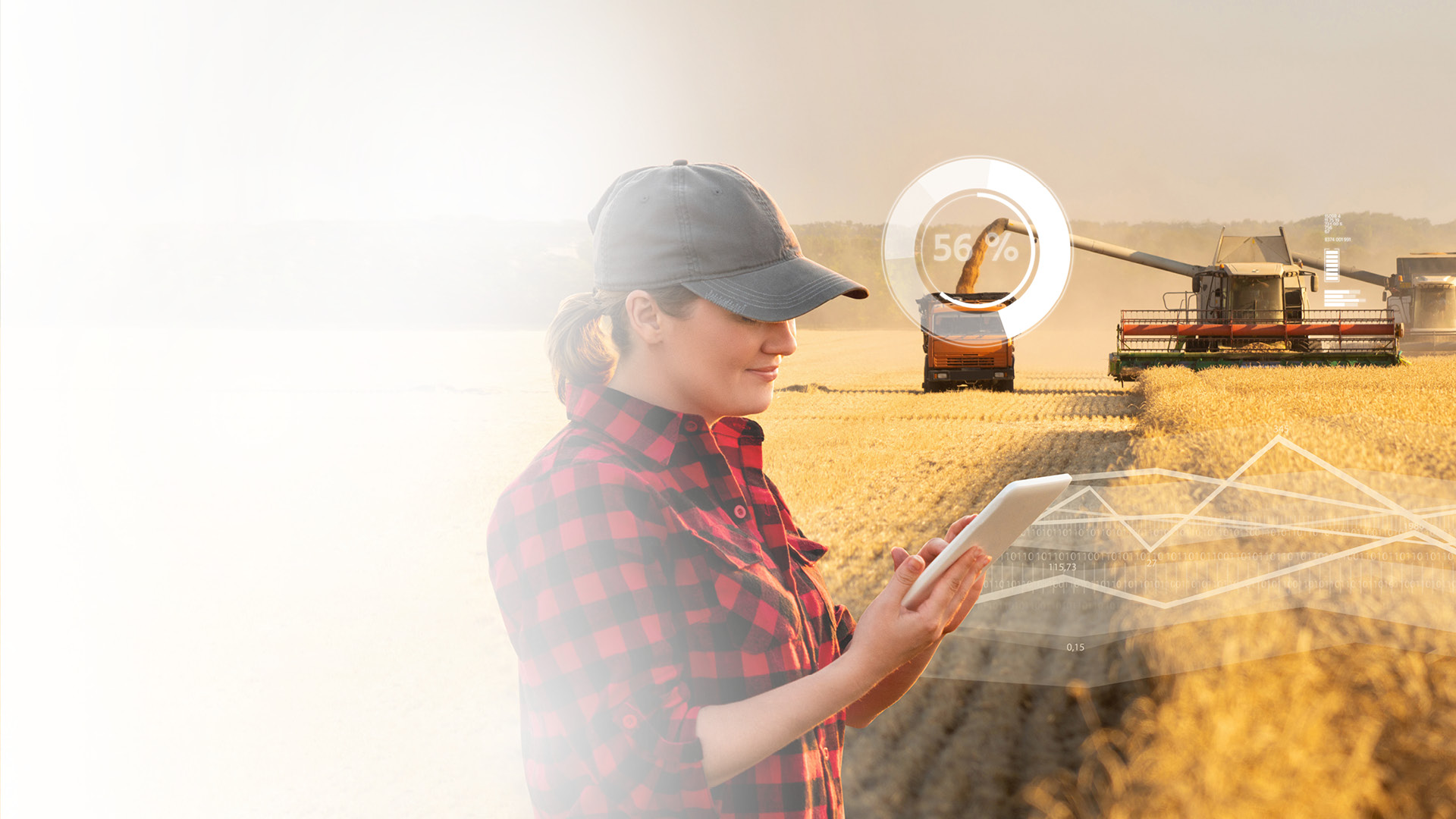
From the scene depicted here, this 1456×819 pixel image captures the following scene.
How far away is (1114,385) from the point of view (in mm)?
21141

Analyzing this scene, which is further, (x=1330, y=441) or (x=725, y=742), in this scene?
(x=1330, y=441)

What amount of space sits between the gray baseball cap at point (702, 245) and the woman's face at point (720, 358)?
0.13 feet

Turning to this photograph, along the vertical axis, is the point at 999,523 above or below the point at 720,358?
below

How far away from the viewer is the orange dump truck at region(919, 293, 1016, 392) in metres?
17.8

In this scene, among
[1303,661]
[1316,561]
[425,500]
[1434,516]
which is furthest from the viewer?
[425,500]

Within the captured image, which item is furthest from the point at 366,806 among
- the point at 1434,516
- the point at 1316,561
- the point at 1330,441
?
the point at 1330,441

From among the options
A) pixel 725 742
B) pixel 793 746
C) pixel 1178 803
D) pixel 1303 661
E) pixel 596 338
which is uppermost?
pixel 596 338

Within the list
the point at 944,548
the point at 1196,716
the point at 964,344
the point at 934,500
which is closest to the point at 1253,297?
the point at 964,344

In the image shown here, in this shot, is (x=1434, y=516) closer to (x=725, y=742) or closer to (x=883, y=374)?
(x=725, y=742)

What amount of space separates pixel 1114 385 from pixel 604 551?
2229 centimetres

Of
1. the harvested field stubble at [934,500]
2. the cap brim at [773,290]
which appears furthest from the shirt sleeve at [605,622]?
the harvested field stubble at [934,500]

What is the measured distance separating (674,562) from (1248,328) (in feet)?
67.8

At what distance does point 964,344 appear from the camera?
18.2m

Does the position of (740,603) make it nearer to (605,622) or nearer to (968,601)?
(605,622)
